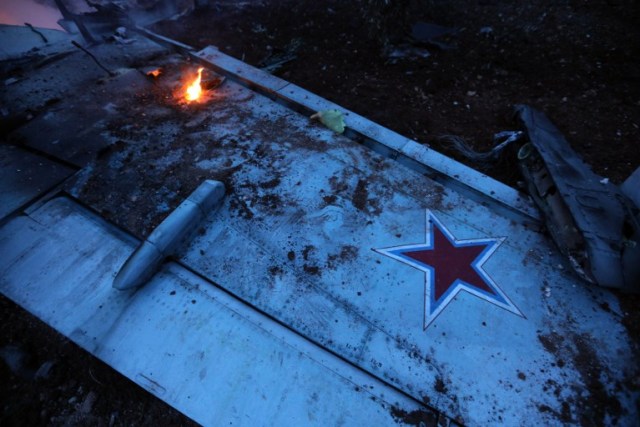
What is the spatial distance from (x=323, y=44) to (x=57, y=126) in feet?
15.4

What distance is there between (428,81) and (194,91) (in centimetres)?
383

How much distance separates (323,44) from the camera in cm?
627

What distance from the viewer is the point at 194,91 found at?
4.46m

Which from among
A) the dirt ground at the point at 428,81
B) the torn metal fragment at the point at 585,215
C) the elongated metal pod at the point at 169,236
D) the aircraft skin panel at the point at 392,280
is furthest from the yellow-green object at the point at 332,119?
the torn metal fragment at the point at 585,215

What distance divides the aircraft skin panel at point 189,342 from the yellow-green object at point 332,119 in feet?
7.99

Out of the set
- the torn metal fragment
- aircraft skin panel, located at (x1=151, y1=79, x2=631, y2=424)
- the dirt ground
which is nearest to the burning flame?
aircraft skin panel, located at (x1=151, y1=79, x2=631, y2=424)

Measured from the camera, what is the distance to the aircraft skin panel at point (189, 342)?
2.27 m

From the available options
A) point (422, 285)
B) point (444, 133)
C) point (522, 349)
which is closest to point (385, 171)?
point (422, 285)

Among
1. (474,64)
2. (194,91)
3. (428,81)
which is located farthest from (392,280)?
(474,64)

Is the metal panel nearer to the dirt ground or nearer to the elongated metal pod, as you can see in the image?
the dirt ground

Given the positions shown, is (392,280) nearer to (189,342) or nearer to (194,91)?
(189,342)

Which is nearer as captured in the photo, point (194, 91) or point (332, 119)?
point (332, 119)

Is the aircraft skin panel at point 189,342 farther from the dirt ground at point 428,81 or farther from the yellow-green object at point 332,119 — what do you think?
the yellow-green object at point 332,119

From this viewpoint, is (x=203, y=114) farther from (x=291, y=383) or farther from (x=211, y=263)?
(x=291, y=383)
